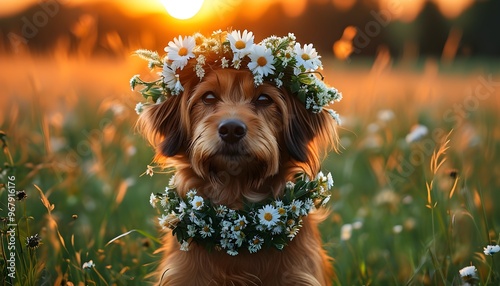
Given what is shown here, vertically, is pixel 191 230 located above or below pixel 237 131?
below

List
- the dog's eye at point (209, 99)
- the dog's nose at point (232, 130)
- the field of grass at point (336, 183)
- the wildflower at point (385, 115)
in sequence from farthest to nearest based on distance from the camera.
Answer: the wildflower at point (385, 115), the field of grass at point (336, 183), the dog's eye at point (209, 99), the dog's nose at point (232, 130)

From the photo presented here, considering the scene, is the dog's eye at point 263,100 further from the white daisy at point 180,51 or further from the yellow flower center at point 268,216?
the yellow flower center at point 268,216

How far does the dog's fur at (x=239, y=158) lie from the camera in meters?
3.37

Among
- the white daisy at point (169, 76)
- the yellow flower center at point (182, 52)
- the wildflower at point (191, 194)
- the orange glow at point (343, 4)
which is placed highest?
the orange glow at point (343, 4)

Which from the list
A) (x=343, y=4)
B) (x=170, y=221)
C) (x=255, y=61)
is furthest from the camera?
(x=343, y=4)

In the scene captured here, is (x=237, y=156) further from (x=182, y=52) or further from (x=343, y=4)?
(x=343, y=4)

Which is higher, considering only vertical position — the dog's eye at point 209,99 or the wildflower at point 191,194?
the dog's eye at point 209,99

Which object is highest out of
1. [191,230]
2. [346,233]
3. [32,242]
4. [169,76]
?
[169,76]

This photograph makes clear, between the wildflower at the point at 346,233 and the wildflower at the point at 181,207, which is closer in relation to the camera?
the wildflower at the point at 181,207

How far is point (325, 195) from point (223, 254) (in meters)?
0.68

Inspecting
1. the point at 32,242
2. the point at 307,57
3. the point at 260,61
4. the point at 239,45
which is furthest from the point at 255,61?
the point at 32,242

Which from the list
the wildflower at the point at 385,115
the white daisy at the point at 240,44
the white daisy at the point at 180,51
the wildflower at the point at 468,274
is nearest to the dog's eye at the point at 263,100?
the white daisy at the point at 240,44

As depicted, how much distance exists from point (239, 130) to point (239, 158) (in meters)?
0.17

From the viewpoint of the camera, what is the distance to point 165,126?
3.79 m
